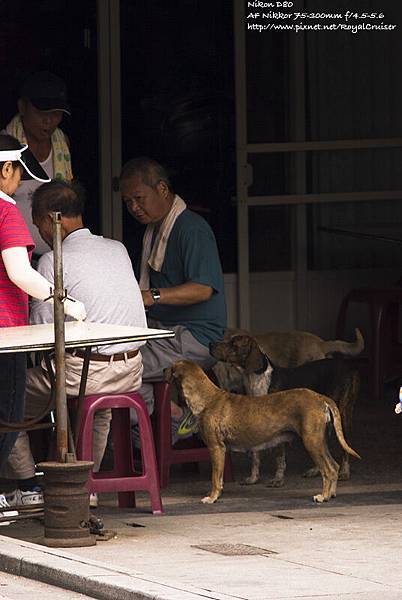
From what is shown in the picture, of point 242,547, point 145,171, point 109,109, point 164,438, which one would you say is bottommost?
point 242,547

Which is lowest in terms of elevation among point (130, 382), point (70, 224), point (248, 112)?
point (130, 382)

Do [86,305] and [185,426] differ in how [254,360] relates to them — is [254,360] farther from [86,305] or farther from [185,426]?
[86,305]

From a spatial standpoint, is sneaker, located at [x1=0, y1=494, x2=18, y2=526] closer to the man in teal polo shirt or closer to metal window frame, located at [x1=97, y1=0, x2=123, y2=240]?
the man in teal polo shirt

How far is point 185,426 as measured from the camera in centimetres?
832

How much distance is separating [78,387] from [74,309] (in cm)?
63

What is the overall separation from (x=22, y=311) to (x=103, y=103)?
4.48 meters

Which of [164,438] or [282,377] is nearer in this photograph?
[164,438]

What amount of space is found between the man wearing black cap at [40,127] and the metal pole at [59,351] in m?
1.65

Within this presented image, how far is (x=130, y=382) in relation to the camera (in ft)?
25.9

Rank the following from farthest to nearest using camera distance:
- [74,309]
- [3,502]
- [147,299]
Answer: [147,299] < [3,502] < [74,309]

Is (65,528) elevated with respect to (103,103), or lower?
lower

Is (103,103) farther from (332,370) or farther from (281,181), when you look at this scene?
(332,370)

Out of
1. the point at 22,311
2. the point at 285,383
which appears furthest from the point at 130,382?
the point at 285,383

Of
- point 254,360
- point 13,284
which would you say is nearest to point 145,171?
point 254,360
